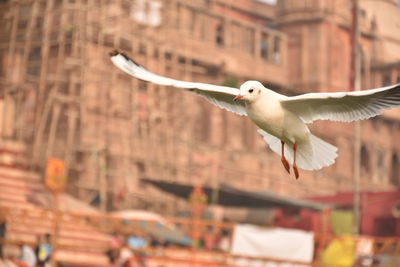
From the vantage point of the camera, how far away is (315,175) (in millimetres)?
39188

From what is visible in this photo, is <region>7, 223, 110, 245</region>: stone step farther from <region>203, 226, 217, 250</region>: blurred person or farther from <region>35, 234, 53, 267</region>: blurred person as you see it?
<region>203, 226, 217, 250</region>: blurred person

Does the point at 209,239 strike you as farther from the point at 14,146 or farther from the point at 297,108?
the point at 297,108

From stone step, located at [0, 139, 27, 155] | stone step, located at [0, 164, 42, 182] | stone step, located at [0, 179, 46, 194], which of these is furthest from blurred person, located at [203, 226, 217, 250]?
stone step, located at [0, 139, 27, 155]

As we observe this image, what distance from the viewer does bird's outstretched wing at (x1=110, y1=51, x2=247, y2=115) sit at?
611 centimetres

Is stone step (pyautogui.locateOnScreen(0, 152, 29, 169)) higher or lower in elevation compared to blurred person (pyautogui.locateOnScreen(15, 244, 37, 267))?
higher

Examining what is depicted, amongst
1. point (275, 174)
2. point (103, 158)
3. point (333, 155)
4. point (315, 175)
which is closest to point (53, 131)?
point (103, 158)

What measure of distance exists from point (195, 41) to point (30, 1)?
8619 millimetres

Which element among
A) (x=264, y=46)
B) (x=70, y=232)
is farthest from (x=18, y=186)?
(x=264, y=46)

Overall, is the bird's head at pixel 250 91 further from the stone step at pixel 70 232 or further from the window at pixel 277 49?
the window at pixel 277 49

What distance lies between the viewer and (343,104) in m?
6.04

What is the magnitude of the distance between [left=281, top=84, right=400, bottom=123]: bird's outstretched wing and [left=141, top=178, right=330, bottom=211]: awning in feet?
63.9

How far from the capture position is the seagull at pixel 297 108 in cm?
557

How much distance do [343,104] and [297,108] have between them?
0.33m

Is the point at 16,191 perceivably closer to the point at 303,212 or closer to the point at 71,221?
the point at 71,221
